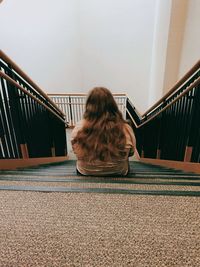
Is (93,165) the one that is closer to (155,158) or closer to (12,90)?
(12,90)

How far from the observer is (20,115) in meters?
2.01

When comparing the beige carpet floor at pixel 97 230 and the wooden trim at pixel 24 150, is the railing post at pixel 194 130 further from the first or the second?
the wooden trim at pixel 24 150

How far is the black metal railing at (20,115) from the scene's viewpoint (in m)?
1.78

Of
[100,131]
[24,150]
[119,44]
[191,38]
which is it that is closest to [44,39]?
[119,44]

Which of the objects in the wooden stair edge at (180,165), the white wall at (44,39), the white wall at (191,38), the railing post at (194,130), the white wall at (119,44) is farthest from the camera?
the white wall at (119,44)

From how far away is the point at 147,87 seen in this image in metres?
6.41

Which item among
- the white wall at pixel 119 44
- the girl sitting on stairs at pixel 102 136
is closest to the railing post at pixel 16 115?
the girl sitting on stairs at pixel 102 136

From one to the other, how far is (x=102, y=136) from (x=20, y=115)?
3.52 feet

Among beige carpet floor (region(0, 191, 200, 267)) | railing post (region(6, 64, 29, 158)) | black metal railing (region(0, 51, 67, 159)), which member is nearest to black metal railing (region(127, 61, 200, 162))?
beige carpet floor (region(0, 191, 200, 267))

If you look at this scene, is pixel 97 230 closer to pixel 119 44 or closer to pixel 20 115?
pixel 20 115

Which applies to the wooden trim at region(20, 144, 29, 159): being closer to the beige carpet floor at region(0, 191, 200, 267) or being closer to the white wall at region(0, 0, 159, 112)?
the beige carpet floor at region(0, 191, 200, 267)

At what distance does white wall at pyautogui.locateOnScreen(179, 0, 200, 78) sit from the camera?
2.79 metres

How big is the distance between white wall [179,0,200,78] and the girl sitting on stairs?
208 cm

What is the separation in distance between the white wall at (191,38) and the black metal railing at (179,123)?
1.09m
